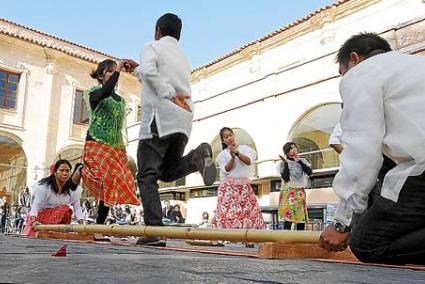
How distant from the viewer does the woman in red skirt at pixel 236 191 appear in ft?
16.7

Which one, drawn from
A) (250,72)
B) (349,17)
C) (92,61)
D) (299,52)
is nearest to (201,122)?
(250,72)

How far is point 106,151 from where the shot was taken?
418cm

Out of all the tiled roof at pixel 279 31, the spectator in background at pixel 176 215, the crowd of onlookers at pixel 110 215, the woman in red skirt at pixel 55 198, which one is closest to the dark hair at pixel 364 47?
the woman in red skirt at pixel 55 198

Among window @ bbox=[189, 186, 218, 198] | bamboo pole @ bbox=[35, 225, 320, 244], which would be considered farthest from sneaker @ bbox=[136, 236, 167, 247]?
window @ bbox=[189, 186, 218, 198]

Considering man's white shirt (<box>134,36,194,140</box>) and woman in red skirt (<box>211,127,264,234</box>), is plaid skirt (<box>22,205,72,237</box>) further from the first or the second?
man's white shirt (<box>134,36,194,140</box>)

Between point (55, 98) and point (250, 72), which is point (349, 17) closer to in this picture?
point (250, 72)

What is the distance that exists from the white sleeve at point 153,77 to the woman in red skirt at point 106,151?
646 mm

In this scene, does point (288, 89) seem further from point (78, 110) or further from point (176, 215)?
point (78, 110)

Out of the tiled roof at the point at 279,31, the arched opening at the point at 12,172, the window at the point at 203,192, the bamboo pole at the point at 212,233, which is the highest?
the tiled roof at the point at 279,31

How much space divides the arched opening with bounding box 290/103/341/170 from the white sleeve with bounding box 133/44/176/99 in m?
9.20

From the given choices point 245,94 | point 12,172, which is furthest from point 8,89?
point 245,94

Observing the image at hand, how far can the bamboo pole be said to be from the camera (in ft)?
6.46

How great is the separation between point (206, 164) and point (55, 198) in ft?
8.07

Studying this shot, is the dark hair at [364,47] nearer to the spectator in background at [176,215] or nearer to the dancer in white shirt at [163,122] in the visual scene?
the dancer in white shirt at [163,122]
